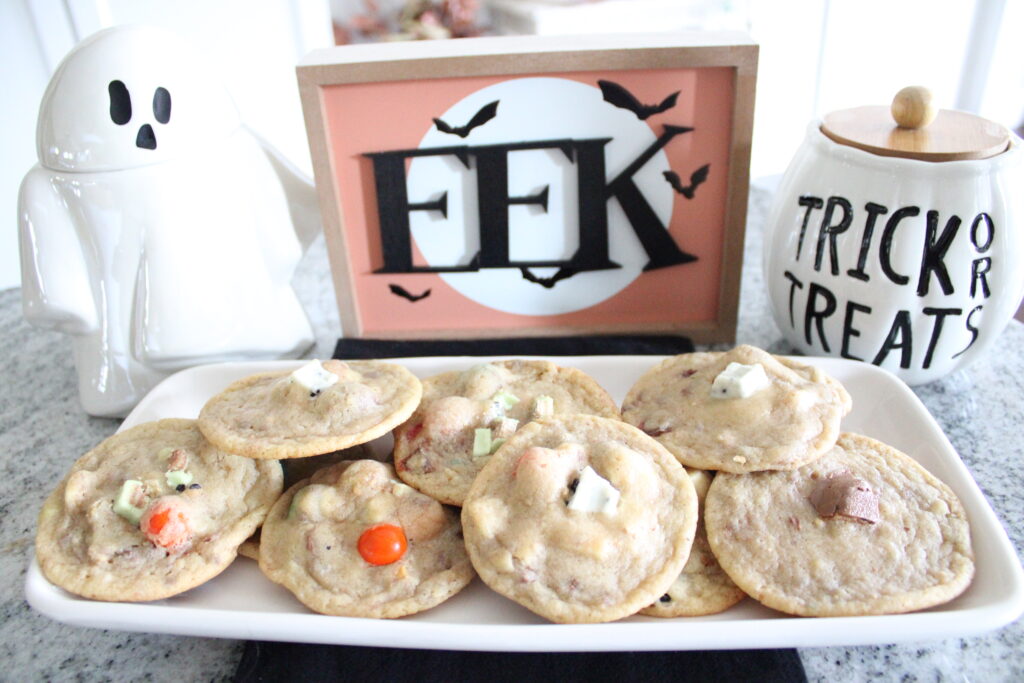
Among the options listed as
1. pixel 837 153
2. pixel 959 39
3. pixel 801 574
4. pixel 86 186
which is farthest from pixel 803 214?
pixel 959 39

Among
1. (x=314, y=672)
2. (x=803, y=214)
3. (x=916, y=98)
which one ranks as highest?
(x=916, y=98)

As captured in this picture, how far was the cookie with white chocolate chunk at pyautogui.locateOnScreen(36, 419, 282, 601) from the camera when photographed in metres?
0.73

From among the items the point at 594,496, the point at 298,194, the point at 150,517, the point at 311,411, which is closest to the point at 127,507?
the point at 150,517

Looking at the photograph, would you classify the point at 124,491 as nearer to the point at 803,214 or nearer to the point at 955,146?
the point at 803,214

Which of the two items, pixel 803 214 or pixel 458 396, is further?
pixel 803 214

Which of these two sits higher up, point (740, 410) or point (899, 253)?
point (899, 253)

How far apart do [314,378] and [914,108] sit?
81 centimetres

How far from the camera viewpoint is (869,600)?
678 millimetres

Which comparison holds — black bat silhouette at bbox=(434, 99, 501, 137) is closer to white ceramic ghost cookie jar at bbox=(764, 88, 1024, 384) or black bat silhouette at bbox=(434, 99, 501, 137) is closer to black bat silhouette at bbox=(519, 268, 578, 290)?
black bat silhouette at bbox=(519, 268, 578, 290)

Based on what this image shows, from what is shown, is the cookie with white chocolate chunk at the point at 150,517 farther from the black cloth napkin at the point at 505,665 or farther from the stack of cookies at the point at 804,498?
the stack of cookies at the point at 804,498

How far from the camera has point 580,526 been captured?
714 mm

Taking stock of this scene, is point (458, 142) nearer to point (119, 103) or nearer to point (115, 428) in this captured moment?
point (119, 103)

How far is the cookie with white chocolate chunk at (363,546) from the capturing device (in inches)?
28.2

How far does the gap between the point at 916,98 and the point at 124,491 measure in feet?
3.34
